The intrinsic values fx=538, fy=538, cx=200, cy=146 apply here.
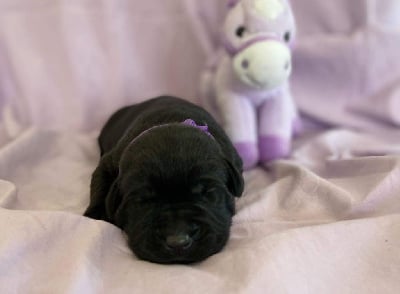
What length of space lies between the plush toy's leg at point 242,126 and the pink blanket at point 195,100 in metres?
0.06

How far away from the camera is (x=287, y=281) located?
1.12 m

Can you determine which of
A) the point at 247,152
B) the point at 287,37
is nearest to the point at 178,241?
the point at 247,152

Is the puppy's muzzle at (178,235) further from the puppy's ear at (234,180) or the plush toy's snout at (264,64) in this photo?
the plush toy's snout at (264,64)

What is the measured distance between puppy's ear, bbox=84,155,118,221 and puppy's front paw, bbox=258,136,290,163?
61 centimetres

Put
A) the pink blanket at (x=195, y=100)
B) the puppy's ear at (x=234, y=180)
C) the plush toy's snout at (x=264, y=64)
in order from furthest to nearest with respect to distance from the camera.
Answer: the plush toy's snout at (x=264, y=64)
the puppy's ear at (x=234, y=180)
the pink blanket at (x=195, y=100)

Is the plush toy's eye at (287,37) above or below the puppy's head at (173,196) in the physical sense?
above

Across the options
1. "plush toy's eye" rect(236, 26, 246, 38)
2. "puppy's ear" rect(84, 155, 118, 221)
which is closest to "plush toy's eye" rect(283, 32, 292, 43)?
"plush toy's eye" rect(236, 26, 246, 38)

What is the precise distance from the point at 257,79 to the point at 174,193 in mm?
621

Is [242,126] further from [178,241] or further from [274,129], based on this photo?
[178,241]

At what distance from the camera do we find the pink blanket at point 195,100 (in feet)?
3.84

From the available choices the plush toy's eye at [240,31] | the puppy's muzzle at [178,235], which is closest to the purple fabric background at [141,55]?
the plush toy's eye at [240,31]

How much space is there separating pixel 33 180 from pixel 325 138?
3.37 feet

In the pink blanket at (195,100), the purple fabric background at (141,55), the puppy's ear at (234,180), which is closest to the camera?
the pink blanket at (195,100)

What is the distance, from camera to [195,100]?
7.41 feet
